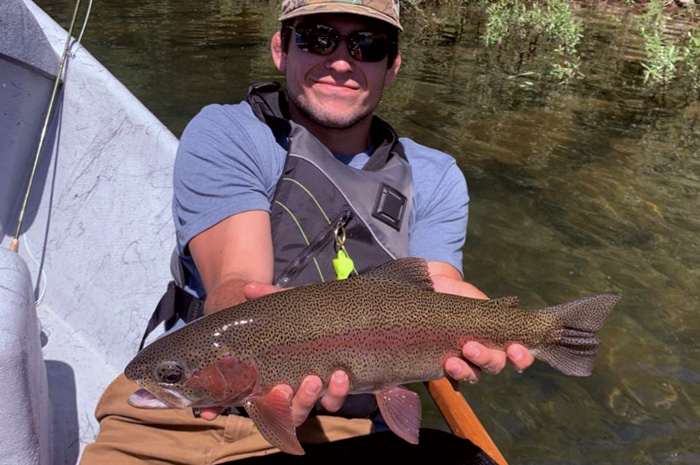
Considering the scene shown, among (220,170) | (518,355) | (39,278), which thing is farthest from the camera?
(39,278)

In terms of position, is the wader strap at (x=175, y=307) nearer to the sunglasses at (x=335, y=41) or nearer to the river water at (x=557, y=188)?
the sunglasses at (x=335, y=41)

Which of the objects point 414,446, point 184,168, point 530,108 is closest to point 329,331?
point 414,446

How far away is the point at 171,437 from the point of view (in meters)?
3.21

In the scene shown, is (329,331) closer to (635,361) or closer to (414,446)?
(414,446)

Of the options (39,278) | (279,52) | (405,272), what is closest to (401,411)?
(405,272)

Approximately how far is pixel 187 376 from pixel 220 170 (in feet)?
3.77

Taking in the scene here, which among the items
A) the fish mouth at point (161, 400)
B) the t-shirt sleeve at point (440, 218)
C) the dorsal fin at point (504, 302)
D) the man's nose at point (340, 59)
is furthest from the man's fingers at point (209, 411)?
the man's nose at point (340, 59)

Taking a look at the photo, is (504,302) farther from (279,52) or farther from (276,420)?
(279,52)

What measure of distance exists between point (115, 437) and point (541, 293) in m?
5.04

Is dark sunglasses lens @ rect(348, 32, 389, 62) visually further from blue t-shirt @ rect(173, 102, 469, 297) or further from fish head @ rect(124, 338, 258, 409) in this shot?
fish head @ rect(124, 338, 258, 409)

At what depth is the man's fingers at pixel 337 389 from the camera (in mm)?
2588

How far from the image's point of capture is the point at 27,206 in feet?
16.7

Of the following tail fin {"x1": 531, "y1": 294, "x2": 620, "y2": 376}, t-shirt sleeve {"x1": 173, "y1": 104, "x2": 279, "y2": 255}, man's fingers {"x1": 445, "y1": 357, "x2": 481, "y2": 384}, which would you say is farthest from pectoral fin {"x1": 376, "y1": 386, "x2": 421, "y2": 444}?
t-shirt sleeve {"x1": 173, "y1": 104, "x2": 279, "y2": 255}

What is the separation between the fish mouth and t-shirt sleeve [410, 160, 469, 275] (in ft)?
5.67
